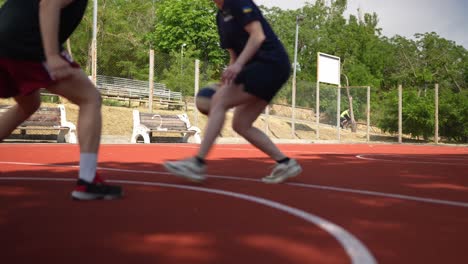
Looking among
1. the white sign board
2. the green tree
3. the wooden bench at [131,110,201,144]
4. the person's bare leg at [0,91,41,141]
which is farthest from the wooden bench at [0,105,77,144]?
the green tree

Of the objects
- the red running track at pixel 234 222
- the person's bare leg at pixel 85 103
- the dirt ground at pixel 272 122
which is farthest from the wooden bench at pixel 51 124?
the person's bare leg at pixel 85 103

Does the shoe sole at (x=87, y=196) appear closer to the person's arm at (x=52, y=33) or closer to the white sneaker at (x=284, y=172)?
the person's arm at (x=52, y=33)

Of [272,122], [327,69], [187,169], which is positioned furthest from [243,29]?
[327,69]

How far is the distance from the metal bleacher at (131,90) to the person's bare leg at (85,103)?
46.2 feet

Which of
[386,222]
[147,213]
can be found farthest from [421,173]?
[147,213]

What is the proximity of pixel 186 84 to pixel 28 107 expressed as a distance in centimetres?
1741

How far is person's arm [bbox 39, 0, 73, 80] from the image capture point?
10.0ft

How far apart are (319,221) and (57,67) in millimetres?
1818

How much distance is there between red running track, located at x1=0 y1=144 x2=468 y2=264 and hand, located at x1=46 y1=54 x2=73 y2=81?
0.80 meters

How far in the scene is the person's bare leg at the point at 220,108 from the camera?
406cm

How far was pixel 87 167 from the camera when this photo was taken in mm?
3361

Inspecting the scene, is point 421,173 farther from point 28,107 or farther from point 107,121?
point 107,121

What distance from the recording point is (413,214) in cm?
307

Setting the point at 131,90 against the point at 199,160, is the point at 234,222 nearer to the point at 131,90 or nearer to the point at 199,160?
the point at 199,160
